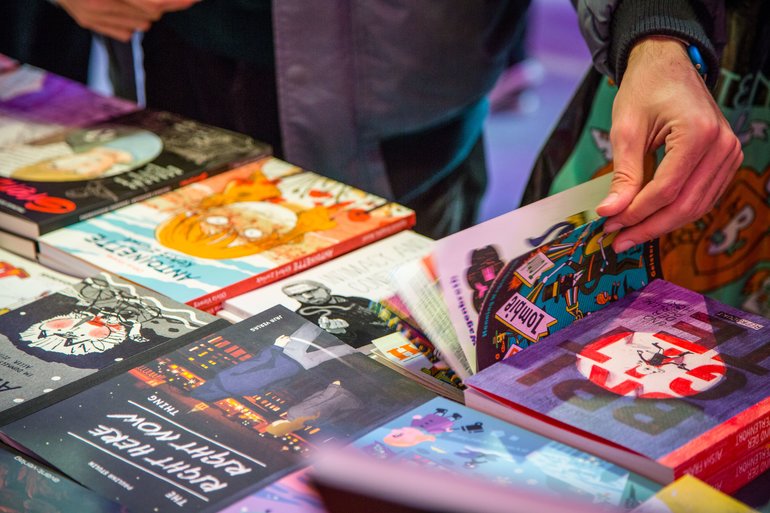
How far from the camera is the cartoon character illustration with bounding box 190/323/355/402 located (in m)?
1.00

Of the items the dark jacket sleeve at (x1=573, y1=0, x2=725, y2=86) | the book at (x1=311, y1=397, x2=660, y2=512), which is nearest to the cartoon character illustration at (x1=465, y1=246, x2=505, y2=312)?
the book at (x1=311, y1=397, x2=660, y2=512)

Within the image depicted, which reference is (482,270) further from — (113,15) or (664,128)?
(113,15)

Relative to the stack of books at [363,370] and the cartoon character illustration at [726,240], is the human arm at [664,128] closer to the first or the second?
the stack of books at [363,370]

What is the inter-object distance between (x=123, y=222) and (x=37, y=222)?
13cm

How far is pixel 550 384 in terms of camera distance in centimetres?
95

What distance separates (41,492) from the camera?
86cm

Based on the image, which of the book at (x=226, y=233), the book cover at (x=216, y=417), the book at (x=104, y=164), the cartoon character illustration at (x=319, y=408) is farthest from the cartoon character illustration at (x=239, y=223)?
the cartoon character illustration at (x=319, y=408)

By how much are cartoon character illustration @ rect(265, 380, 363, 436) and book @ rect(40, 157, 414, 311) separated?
0.30 meters

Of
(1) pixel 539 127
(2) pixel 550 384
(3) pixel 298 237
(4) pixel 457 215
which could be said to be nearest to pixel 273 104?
(4) pixel 457 215

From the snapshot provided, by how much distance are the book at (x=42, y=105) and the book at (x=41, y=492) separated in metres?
0.91

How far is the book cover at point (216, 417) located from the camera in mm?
869

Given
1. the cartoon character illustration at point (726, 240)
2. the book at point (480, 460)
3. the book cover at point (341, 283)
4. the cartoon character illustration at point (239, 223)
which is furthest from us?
the cartoon character illustration at point (726, 240)

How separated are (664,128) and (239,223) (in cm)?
64

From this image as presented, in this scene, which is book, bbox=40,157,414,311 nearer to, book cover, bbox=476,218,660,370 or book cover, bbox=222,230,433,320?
book cover, bbox=222,230,433,320
